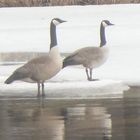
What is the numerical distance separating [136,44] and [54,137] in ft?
37.1

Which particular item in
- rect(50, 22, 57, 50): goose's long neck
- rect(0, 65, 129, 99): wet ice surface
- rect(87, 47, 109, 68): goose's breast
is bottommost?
rect(0, 65, 129, 99): wet ice surface

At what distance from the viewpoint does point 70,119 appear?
10.2 m

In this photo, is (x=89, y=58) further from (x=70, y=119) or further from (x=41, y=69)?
(x=70, y=119)

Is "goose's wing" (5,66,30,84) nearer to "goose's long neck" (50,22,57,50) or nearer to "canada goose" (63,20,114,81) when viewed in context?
"goose's long neck" (50,22,57,50)

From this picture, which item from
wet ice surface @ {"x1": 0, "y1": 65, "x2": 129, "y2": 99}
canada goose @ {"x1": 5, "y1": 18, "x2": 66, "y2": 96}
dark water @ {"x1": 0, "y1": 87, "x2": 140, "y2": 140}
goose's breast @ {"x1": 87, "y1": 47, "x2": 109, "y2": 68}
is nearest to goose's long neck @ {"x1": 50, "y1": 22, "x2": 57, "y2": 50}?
canada goose @ {"x1": 5, "y1": 18, "x2": 66, "y2": 96}

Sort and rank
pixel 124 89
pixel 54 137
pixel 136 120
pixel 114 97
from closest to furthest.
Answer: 1. pixel 54 137
2. pixel 136 120
3. pixel 114 97
4. pixel 124 89

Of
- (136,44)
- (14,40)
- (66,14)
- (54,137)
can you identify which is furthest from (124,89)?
(66,14)

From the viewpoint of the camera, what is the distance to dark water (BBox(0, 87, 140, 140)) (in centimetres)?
905

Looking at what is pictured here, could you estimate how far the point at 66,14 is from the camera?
27.8 m

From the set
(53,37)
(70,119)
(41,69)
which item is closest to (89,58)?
(53,37)

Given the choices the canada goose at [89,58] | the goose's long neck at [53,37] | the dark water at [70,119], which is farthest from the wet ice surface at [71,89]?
the goose's long neck at [53,37]

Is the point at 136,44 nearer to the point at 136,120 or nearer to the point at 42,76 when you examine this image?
the point at 42,76

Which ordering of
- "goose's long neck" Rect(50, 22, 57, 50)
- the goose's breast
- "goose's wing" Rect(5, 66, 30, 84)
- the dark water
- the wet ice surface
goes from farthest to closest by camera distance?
the goose's breast, "goose's long neck" Rect(50, 22, 57, 50), "goose's wing" Rect(5, 66, 30, 84), the wet ice surface, the dark water

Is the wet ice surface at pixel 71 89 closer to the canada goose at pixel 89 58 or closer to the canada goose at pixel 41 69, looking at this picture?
the canada goose at pixel 41 69
